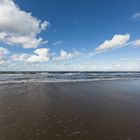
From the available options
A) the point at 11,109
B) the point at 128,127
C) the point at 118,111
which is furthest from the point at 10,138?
the point at 118,111

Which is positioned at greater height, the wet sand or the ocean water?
the ocean water

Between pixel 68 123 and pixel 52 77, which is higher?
pixel 52 77

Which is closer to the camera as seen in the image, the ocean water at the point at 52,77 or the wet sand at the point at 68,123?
the wet sand at the point at 68,123

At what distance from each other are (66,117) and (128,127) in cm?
295

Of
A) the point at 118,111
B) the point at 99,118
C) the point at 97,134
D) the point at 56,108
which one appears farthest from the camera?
the point at 56,108

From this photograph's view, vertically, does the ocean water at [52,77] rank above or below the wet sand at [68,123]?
above

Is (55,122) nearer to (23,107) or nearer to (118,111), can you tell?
(23,107)

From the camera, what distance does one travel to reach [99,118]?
7.51 m

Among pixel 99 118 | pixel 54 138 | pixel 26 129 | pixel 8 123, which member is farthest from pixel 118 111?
pixel 8 123

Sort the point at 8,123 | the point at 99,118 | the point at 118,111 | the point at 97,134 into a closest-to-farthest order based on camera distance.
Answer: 1. the point at 97,134
2. the point at 8,123
3. the point at 99,118
4. the point at 118,111

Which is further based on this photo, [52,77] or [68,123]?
[52,77]

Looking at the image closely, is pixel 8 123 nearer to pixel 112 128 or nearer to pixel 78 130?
pixel 78 130

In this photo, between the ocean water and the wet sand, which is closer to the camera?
the wet sand

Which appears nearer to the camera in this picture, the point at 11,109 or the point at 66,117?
the point at 66,117
